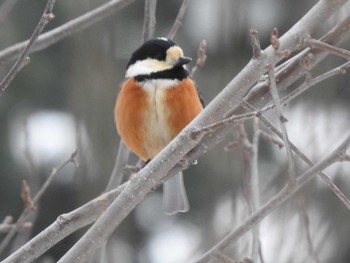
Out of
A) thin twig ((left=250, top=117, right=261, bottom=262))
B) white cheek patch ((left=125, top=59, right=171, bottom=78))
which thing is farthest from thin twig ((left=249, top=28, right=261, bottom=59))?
white cheek patch ((left=125, top=59, right=171, bottom=78))

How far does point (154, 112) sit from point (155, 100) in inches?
1.7

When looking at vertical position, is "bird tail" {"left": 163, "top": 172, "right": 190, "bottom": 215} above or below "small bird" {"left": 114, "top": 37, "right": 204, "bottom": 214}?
below

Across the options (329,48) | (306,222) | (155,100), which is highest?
(155,100)

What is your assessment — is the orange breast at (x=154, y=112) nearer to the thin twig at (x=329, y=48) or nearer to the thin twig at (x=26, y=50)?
the thin twig at (x=26, y=50)

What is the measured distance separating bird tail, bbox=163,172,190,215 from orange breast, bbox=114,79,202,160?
0.24 m

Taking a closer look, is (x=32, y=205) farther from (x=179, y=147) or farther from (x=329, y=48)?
(x=329, y=48)

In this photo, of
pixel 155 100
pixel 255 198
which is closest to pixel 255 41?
pixel 255 198

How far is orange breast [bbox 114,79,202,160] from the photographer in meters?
3.07

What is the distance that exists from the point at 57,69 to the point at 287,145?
4320 mm

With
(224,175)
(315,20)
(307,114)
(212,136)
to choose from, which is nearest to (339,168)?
A: (307,114)

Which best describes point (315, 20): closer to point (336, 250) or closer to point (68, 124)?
point (336, 250)

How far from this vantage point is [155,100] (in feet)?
10.1

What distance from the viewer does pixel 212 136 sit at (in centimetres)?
212

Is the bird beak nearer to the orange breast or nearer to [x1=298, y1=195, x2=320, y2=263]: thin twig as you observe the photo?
the orange breast
